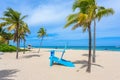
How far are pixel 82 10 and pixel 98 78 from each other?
18.7 feet

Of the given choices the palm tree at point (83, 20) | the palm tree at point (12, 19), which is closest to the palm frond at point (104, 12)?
the palm tree at point (83, 20)

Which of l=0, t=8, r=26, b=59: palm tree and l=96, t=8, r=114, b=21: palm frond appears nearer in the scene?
l=96, t=8, r=114, b=21: palm frond

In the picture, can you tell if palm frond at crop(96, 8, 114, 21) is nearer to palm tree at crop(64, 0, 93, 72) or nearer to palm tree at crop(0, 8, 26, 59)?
palm tree at crop(64, 0, 93, 72)

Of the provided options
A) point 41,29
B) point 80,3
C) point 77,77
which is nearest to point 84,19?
point 80,3

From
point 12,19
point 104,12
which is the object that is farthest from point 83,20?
point 12,19

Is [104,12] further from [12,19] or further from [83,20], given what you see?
[12,19]

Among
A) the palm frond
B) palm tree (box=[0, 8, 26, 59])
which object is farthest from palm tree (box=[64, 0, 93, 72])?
palm tree (box=[0, 8, 26, 59])

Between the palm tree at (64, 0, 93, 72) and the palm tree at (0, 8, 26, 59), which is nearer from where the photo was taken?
the palm tree at (64, 0, 93, 72)

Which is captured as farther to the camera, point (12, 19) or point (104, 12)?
point (12, 19)

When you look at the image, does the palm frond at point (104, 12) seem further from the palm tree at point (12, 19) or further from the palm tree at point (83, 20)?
the palm tree at point (12, 19)

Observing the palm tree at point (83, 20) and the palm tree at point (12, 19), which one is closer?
the palm tree at point (83, 20)

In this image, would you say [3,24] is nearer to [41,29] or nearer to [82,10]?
[82,10]

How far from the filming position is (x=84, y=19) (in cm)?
1587

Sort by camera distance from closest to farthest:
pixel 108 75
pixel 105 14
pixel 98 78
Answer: pixel 98 78, pixel 108 75, pixel 105 14
